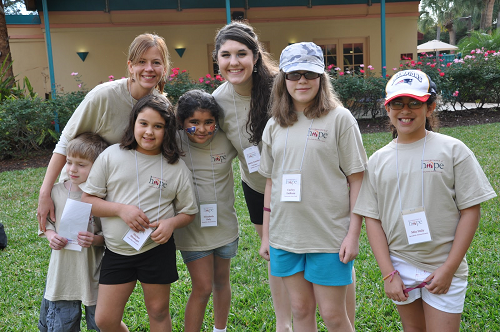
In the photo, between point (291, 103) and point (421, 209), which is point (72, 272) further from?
point (421, 209)

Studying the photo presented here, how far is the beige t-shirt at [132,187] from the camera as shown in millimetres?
2453

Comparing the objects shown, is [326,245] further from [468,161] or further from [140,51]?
[140,51]

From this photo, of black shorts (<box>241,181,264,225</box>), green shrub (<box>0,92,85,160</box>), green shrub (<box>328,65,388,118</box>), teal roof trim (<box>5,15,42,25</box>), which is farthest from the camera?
teal roof trim (<box>5,15,42,25</box>)

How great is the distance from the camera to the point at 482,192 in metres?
2.00

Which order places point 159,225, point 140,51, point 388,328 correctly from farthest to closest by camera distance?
point 388,328 → point 140,51 → point 159,225

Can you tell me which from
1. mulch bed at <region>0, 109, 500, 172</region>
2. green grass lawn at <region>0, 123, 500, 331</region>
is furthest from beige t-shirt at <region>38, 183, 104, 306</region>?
mulch bed at <region>0, 109, 500, 172</region>

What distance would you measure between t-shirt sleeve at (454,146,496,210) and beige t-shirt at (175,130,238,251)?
1.33 metres

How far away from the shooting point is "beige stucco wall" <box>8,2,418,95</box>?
1389cm

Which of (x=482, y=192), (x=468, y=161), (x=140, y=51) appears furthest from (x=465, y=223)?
(x=140, y=51)

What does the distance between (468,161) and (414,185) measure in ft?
0.84

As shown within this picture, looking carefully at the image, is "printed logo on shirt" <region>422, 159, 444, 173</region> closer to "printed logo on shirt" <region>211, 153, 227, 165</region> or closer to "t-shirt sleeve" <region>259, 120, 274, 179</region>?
"t-shirt sleeve" <region>259, 120, 274, 179</region>

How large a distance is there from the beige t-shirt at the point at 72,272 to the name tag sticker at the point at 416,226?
1.70m

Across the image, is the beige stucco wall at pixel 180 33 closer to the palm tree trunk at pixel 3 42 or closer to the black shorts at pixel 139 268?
the palm tree trunk at pixel 3 42

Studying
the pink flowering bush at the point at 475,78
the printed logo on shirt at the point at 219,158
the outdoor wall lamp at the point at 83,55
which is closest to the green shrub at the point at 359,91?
the pink flowering bush at the point at 475,78
